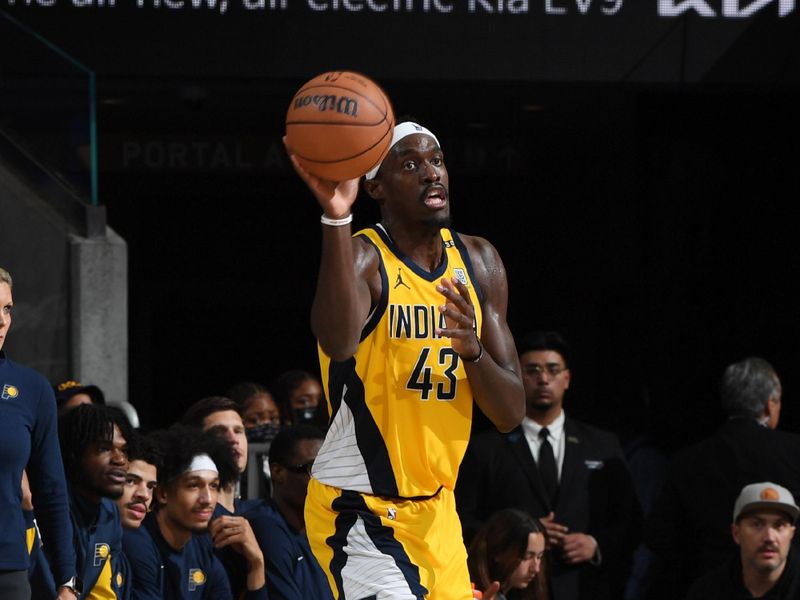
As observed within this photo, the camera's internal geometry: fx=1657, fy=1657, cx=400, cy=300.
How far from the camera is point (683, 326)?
13.9m

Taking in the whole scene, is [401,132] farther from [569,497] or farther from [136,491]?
[569,497]

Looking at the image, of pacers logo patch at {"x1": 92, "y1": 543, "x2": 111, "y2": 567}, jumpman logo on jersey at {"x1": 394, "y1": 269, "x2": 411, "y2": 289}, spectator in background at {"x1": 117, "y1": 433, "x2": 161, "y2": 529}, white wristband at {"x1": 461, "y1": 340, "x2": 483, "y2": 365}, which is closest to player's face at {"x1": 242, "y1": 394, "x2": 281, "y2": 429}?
spectator in background at {"x1": 117, "y1": 433, "x2": 161, "y2": 529}

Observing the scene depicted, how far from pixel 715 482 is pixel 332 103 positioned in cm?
471

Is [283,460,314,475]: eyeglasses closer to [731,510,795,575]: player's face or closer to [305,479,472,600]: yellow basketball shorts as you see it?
[305,479,472,600]: yellow basketball shorts

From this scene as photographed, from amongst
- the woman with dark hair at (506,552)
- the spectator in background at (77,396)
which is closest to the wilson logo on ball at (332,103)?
the spectator in background at (77,396)

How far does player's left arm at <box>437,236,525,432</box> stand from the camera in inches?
205

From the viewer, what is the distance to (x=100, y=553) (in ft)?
22.6

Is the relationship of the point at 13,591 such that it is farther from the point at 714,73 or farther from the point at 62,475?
the point at 714,73

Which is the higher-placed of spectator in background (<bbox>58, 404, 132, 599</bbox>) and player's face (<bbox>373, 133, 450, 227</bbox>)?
player's face (<bbox>373, 133, 450, 227</bbox>)

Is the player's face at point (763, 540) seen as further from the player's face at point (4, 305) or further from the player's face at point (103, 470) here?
the player's face at point (4, 305)

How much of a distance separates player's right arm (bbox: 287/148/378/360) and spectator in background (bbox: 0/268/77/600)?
1.47 metres

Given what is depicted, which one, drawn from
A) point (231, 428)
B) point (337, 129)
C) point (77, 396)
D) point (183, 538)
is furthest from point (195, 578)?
point (337, 129)

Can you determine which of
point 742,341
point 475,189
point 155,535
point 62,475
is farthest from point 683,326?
point 62,475

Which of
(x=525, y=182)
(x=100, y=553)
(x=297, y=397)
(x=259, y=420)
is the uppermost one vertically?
(x=525, y=182)
